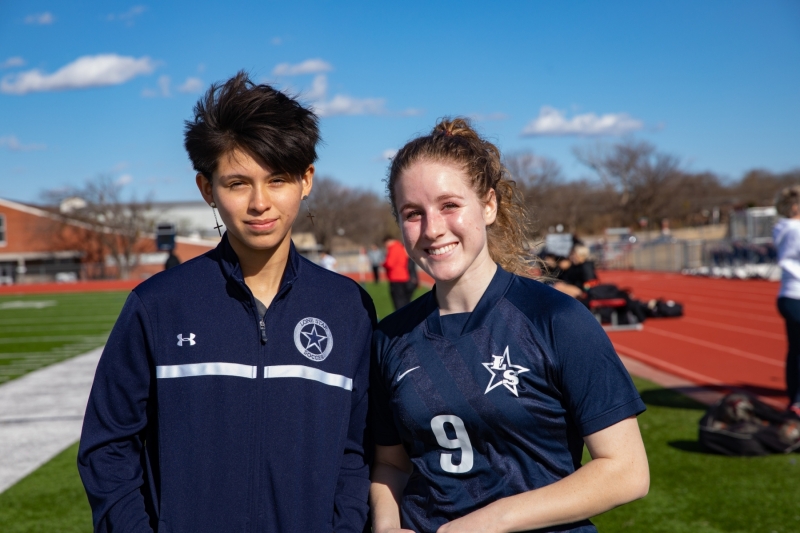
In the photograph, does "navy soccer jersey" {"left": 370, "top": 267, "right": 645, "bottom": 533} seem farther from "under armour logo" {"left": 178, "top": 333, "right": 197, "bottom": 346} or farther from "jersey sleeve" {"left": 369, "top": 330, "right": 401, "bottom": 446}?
"under armour logo" {"left": 178, "top": 333, "right": 197, "bottom": 346}

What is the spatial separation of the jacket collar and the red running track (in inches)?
288

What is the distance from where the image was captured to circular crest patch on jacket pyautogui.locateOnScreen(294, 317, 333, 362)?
210 cm

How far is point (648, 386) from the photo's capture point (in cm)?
911

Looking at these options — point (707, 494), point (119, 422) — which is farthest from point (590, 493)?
point (707, 494)

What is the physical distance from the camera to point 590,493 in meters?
1.73

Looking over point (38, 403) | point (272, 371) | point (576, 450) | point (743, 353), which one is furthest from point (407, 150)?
point (743, 353)

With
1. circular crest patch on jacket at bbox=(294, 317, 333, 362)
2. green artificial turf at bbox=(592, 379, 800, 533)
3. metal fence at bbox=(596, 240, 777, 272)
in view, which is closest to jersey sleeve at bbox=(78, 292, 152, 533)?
circular crest patch on jacket at bbox=(294, 317, 333, 362)

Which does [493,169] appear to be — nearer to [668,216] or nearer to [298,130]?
[298,130]

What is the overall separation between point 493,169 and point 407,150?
10.1 inches

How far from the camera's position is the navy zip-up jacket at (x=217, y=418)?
197cm

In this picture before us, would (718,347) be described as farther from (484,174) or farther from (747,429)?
(484,174)

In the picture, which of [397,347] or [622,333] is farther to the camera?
[622,333]

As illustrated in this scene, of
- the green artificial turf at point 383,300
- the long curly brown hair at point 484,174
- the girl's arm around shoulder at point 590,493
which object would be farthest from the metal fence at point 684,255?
the girl's arm around shoulder at point 590,493

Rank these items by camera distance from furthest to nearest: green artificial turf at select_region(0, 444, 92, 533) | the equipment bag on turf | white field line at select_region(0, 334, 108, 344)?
white field line at select_region(0, 334, 108, 344) → the equipment bag on turf → green artificial turf at select_region(0, 444, 92, 533)
